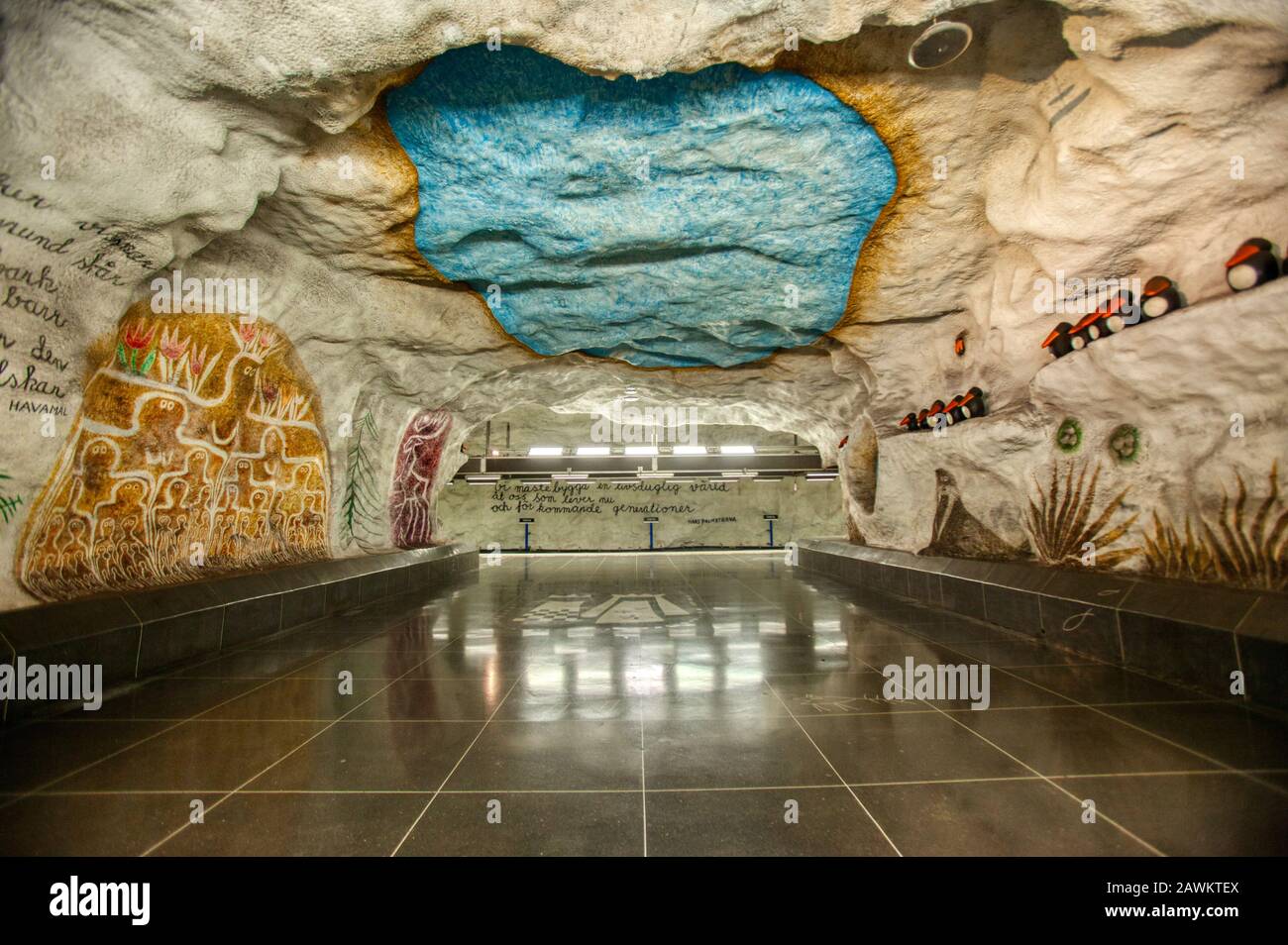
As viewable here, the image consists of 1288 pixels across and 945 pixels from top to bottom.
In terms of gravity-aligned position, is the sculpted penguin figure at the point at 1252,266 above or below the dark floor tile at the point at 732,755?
above

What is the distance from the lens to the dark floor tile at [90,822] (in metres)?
1.94

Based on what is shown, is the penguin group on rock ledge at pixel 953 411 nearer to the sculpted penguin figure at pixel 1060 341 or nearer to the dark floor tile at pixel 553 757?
the sculpted penguin figure at pixel 1060 341

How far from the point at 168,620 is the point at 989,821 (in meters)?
5.02

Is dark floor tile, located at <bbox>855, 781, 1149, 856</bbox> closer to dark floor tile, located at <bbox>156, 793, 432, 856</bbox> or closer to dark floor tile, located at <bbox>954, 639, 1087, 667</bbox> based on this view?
dark floor tile, located at <bbox>156, 793, 432, 856</bbox>

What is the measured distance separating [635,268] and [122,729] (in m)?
5.30

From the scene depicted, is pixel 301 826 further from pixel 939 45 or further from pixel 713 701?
pixel 939 45

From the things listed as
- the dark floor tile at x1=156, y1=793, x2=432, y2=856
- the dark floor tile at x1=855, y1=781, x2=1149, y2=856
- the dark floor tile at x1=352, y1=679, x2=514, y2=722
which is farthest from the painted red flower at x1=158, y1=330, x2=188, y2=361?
the dark floor tile at x1=855, y1=781, x2=1149, y2=856

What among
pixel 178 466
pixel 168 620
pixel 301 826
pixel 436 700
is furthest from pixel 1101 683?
pixel 178 466

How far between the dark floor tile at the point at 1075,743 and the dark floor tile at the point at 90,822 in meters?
3.40

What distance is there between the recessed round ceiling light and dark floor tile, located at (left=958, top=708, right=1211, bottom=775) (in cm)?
360

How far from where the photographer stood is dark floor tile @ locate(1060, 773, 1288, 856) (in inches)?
73.6

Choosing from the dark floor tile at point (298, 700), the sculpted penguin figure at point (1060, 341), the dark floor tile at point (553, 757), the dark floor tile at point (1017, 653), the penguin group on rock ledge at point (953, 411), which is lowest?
the dark floor tile at point (1017, 653)

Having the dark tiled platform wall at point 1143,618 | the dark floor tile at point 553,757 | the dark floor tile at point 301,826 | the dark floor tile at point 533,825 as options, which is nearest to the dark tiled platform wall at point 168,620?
the dark floor tile at point 301,826

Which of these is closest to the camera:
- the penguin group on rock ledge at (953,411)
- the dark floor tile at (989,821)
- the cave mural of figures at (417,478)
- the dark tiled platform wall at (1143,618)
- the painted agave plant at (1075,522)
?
the dark floor tile at (989,821)
